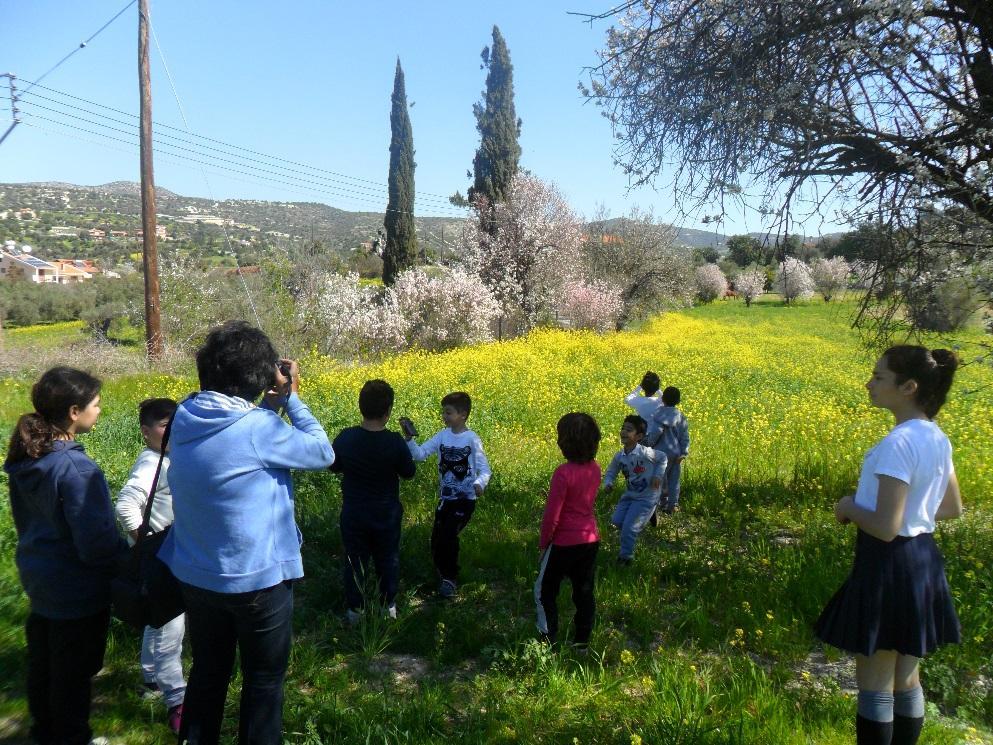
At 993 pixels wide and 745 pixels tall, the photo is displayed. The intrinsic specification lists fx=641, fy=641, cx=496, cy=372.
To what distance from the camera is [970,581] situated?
427 cm

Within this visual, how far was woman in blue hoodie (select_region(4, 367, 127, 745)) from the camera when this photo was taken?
244 cm

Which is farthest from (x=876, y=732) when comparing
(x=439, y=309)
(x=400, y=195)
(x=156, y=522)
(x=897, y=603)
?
(x=400, y=195)

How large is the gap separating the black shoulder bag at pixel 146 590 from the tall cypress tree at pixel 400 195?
26138mm

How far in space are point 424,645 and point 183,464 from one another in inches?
80.3

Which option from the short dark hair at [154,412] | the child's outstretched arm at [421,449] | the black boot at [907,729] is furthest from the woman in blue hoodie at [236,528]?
the black boot at [907,729]

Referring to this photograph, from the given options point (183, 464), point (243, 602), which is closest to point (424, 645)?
point (243, 602)

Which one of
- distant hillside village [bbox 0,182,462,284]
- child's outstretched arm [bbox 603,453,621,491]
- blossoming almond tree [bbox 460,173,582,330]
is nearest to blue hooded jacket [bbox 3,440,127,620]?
child's outstretched arm [bbox 603,453,621,491]

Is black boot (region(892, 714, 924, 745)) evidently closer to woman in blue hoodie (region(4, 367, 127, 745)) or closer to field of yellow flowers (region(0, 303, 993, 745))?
field of yellow flowers (region(0, 303, 993, 745))

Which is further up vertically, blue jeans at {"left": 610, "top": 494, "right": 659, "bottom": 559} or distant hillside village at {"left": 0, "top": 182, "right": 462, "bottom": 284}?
distant hillside village at {"left": 0, "top": 182, "right": 462, "bottom": 284}

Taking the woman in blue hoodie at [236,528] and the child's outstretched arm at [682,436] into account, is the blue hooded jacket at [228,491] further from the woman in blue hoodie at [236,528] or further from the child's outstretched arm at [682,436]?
the child's outstretched arm at [682,436]

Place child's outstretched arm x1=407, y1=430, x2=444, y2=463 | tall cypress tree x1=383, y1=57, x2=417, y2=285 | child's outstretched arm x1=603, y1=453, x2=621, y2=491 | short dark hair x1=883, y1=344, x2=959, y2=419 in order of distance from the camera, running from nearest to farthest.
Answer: short dark hair x1=883, y1=344, x2=959, y2=419
child's outstretched arm x1=407, y1=430, x2=444, y2=463
child's outstretched arm x1=603, y1=453, x2=621, y2=491
tall cypress tree x1=383, y1=57, x2=417, y2=285

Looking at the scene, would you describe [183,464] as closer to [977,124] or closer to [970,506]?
[977,124]

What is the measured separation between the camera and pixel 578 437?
139 inches

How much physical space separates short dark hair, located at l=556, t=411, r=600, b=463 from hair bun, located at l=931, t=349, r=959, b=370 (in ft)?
5.19
